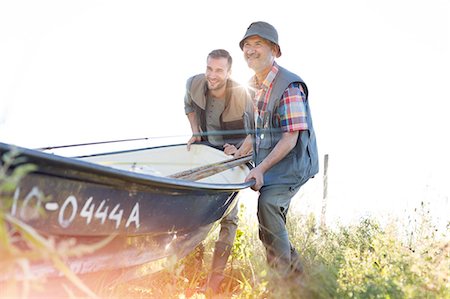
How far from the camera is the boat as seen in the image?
2877mm

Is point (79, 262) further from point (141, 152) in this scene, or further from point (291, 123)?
point (141, 152)

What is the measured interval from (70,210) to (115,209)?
306 millimetres

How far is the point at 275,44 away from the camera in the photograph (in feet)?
15.3

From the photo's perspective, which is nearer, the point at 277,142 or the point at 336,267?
the point at 336,267

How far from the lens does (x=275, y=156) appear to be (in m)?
4.27

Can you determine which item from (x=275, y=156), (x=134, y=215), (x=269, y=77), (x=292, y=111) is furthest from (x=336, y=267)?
(x=134, y=215)

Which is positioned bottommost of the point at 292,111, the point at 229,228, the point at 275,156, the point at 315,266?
the point at 315,266

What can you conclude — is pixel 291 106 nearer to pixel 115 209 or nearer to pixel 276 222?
pixel 276 222

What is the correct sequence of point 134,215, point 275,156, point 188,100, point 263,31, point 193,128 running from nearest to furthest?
point 134,215 → point 275,156 → point 263,31 → point 188,100 → point 193,128

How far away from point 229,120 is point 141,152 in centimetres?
115

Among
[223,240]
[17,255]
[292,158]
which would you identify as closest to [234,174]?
[223,240]

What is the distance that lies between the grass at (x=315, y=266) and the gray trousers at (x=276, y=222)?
19 centimetres

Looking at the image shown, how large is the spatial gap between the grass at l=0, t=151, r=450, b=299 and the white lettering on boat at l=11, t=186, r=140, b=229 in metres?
0.10

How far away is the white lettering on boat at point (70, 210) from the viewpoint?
2.80 metres
